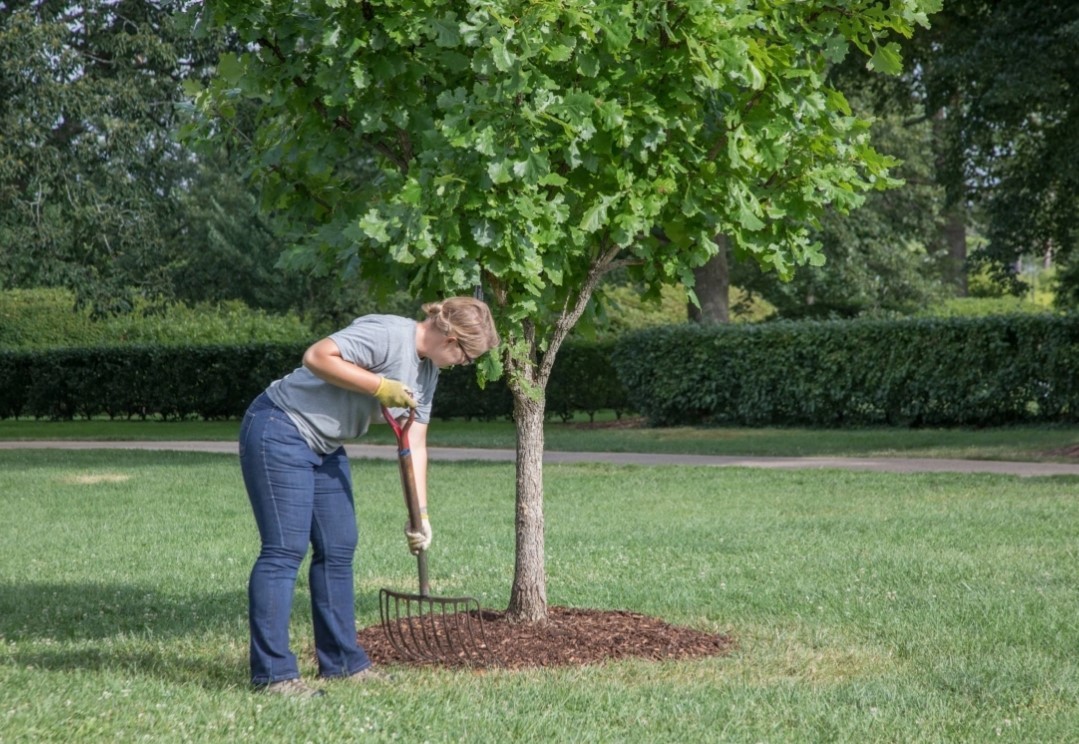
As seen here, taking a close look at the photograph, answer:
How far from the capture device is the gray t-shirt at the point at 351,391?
5.00m

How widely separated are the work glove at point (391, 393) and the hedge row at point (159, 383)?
2033 centimetres

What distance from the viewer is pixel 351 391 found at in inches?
198

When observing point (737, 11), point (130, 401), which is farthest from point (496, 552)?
point (130, 401)

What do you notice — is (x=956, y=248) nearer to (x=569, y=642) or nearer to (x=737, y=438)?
(x=737, y=438)

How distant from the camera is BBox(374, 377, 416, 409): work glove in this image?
4.89 meters

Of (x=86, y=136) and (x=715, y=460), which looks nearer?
(x=715, y=460)

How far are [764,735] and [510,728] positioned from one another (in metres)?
0.86

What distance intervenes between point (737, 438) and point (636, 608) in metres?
12.7

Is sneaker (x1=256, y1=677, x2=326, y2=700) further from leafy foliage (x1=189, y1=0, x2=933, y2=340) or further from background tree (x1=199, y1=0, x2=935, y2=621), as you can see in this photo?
leafy foliage (x1=189, y1=0, x2=933, y2=340)

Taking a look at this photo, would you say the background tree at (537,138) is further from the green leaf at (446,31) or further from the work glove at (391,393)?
the work glove at (391,393)

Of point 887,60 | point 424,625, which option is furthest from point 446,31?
point 424,625

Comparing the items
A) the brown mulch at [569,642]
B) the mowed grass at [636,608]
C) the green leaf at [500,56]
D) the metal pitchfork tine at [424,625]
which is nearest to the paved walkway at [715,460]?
the mowed grass at [636,608]

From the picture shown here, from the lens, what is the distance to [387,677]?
17.8ft

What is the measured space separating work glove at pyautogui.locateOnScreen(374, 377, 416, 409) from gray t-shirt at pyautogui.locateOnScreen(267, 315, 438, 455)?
110mm
